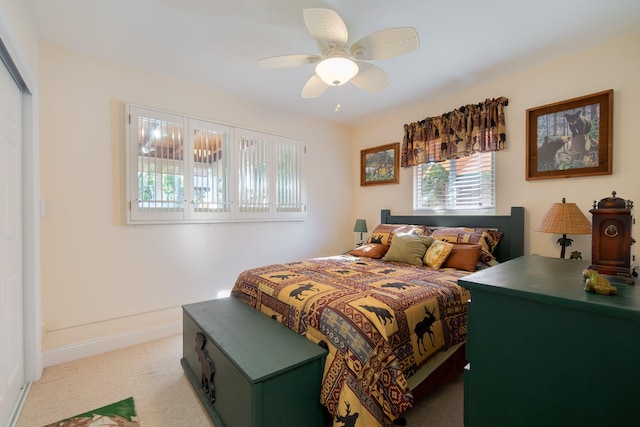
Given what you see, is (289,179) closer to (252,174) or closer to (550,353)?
(252,174)

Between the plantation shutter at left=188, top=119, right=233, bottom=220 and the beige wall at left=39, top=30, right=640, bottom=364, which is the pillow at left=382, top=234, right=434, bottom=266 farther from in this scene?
the plantation shutter at left=188, top=119, right=233, bottom=220

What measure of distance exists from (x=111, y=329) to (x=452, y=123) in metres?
4.10

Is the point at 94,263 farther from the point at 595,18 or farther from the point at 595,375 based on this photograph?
the point at 595,18

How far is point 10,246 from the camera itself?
68.5 inches

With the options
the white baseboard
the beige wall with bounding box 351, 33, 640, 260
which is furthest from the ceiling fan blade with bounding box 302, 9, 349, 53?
the white baseboard

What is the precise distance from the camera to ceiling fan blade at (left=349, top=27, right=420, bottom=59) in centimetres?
176

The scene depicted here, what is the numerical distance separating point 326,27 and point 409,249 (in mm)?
2034

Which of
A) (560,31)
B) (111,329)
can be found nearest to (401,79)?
(560,31)

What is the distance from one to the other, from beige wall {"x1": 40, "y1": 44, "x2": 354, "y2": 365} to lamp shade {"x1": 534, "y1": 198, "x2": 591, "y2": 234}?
10.1ft

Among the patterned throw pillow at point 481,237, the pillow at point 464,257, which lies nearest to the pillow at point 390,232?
the patterned throw pillow at point 481,237

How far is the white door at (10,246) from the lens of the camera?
1614mm

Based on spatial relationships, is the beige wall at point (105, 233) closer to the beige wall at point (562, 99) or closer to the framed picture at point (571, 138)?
the beige wall at point (562, 99)

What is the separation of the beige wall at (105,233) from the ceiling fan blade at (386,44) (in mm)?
1918

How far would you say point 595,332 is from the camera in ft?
2.54
